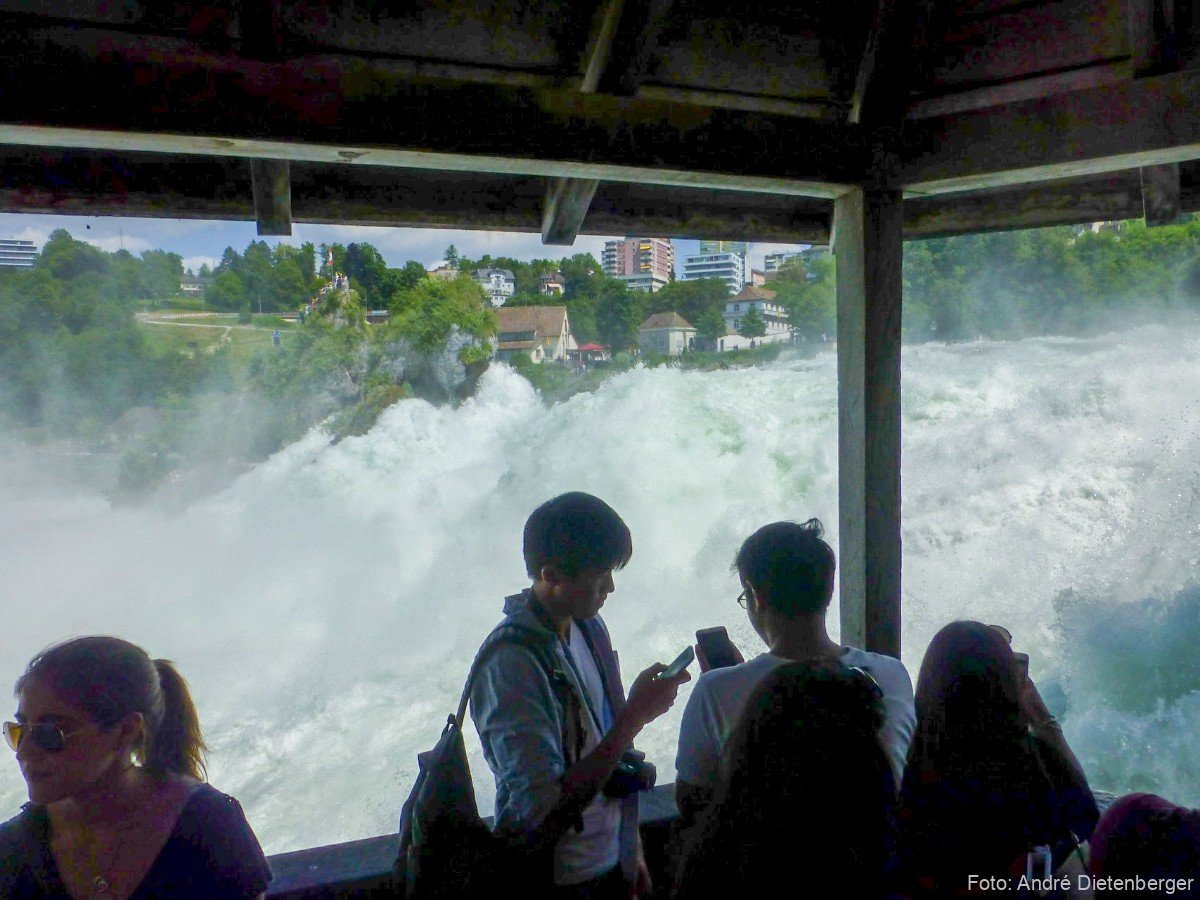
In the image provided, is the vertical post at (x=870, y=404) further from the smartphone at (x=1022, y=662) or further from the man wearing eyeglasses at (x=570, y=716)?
the man wearing eyeglasses at (x=570, y=716)

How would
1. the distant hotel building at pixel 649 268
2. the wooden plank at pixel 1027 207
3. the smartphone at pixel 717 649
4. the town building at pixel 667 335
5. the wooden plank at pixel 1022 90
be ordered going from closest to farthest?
the smartphone at pixel 717 649, the wooden plank at pixel 1022 90, the wooden plank at pixel 1027 207, the distant hotel building at pixel 649 268, the town building at pixel 667 335

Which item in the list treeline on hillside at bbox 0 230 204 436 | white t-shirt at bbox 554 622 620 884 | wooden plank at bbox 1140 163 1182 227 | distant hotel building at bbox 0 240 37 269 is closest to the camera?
white t-shirt at bbox 554 622 620 884

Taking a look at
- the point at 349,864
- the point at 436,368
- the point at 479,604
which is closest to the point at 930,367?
the point at 479,604

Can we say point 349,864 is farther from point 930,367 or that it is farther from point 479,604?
point 930,367

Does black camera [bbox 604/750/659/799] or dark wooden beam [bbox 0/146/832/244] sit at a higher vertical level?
dark wooden beam [bbox 0/146/832/244]

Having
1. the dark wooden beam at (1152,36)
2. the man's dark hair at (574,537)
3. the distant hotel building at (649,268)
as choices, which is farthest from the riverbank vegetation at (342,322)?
the man's dark hair at (574,537)

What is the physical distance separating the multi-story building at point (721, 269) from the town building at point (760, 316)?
1.67ft

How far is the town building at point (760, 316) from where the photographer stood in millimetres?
16047

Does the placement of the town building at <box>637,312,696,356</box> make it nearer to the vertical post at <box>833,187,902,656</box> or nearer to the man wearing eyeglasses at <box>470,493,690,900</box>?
the vertical post at <box>833,187,902,656</box>

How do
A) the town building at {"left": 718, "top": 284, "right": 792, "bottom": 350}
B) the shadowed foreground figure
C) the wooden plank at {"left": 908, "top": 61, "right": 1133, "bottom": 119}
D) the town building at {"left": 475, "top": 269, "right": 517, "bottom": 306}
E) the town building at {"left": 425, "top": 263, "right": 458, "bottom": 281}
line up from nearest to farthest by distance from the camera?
the shadowed foreground figure, the wooden plank at {"left": 908, "top": 61, "right": 1133, "bottom": 119}, the town building at {"left": 718, "top": 284, "right": 792, "bottom": 350}, the town building at {"left": 475, "top": 269, "right": 517, "bottom": 306}, the town building at {"left": 425, "top": 263, "right": 458, "bottom": 281}

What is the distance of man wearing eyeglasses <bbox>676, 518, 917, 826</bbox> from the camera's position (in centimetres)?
144

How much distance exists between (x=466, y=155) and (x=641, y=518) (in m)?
11.9

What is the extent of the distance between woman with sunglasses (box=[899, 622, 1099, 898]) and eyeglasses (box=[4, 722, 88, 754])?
1.30 m

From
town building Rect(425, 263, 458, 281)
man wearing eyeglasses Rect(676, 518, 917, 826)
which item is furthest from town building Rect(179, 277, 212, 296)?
man wearing eyeglasses Rect(676, 518, 917, 826)
